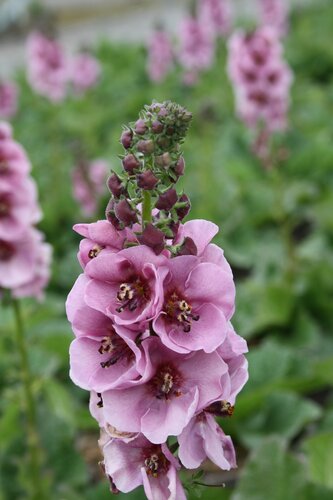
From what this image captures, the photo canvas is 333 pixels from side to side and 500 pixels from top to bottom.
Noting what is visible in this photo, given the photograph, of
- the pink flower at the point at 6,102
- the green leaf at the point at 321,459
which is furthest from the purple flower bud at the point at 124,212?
the pink flower at the point at 6,102

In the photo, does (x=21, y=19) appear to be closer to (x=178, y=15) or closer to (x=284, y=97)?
(x=178, y=15)

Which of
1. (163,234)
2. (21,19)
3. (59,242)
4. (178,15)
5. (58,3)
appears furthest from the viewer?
(58,3)

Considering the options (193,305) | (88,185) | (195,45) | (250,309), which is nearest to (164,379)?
(193,305)

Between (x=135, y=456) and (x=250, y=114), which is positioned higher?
(x=135, y=456)

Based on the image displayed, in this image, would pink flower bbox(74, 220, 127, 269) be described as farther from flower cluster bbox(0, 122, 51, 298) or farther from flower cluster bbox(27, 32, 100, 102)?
flower cluster bbox(27, 32, 100, 102)

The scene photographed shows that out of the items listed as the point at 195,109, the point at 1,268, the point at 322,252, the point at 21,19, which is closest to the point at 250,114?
the point at 322,252

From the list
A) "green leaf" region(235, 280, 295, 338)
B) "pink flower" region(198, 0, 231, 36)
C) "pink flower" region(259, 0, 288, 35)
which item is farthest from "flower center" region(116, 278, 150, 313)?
"pink flower" region(259, 0, 288, 35)

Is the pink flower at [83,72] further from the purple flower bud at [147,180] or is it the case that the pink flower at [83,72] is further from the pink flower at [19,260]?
the purple flower bud at [147,180]

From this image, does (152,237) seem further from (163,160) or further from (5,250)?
(5,250)
